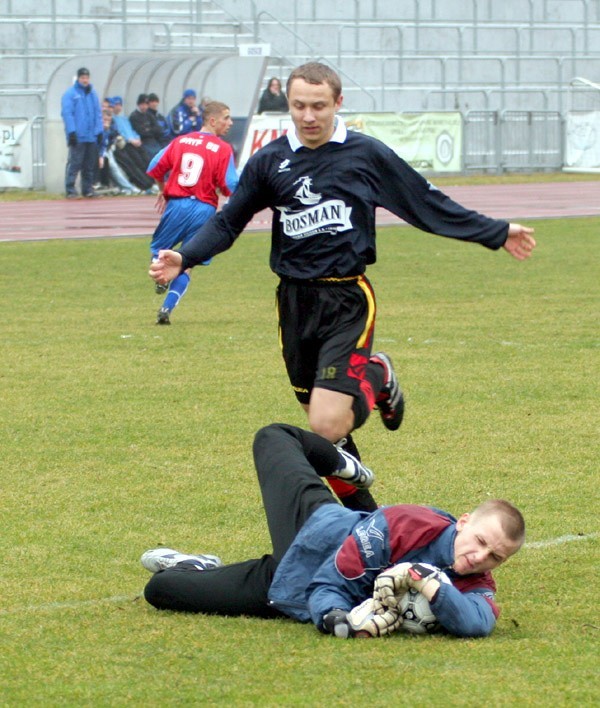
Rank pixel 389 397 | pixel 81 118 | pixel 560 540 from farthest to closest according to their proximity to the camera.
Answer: pixel 81 118 < pixel 389 397 < pixel 560 540

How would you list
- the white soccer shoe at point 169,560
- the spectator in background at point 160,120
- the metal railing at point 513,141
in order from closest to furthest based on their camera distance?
the white soccer shoe at point 169,560, the spectator in background at point 160,120, the metal railing at point 513,141

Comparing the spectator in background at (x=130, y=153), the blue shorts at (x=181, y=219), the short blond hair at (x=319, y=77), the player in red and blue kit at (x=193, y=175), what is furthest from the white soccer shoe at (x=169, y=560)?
the spectator in background at (x=130, y=153)

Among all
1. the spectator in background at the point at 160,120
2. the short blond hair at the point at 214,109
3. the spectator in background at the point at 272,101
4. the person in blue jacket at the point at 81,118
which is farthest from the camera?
the spectator in background at the point at 272,101

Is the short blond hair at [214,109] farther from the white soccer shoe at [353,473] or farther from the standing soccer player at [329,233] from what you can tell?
the white soccer shoe at [353,473]

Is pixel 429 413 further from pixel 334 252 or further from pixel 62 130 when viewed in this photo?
pixel 62 130

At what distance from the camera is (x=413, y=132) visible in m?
33.8

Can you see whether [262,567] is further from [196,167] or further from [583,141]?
[583,141]

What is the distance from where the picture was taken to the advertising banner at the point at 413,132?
1260 inches

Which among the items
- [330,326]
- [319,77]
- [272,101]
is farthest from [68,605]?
[272,101]

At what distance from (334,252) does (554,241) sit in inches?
597

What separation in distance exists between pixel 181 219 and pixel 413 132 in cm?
2009

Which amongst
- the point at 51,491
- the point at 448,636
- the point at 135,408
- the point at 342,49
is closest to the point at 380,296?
the point at 135,408

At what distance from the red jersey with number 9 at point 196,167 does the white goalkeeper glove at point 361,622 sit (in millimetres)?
9587

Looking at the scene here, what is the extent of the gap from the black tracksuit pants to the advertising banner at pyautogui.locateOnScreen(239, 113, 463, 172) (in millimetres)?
26628
